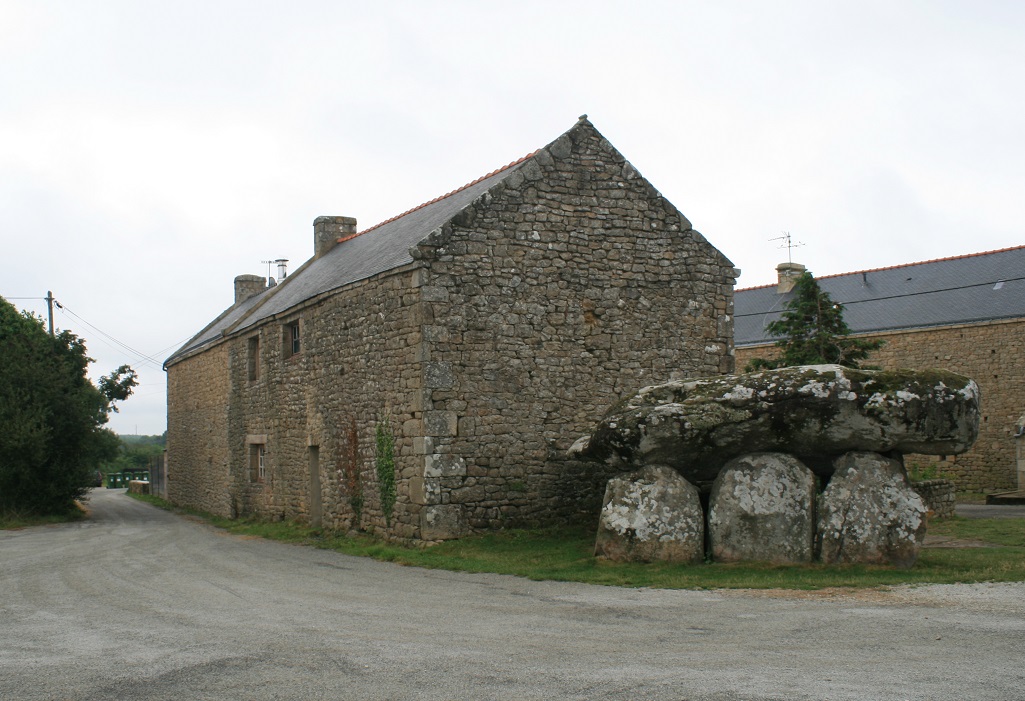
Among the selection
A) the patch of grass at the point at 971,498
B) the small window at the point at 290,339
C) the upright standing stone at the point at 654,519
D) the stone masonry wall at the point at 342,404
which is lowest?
the patch of grass at the point at 971,498

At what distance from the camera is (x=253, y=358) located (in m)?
20.7

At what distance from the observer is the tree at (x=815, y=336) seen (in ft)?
63.5

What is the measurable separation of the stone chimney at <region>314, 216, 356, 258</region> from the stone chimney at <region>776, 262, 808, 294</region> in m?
16.4

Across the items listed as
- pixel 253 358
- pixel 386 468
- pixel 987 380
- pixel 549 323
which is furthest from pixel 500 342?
pixel 987 380

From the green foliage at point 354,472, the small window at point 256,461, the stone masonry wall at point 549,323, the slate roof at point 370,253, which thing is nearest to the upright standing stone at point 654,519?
the stone masonry wall at point 549,323

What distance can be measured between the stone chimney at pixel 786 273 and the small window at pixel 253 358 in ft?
64.1

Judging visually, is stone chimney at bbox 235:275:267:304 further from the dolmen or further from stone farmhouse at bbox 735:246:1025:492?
the dolmen

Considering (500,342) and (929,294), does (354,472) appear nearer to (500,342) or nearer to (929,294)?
(500,342)

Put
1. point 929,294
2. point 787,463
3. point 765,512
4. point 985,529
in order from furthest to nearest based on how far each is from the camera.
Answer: point 929,294, point 985,529, point 787,463, point 765,512

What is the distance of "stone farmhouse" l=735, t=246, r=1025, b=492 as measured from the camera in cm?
2436

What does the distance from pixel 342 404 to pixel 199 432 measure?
1132cm

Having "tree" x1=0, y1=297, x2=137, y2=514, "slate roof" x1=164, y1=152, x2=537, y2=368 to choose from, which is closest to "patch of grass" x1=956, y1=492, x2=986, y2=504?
"slate roof" x1=164, y1=152, x2=537, y2=368

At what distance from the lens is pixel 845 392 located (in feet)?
33.3

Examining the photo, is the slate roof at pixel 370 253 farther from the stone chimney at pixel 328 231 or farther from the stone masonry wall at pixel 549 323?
the stone masonry wall at pixel 549 323
